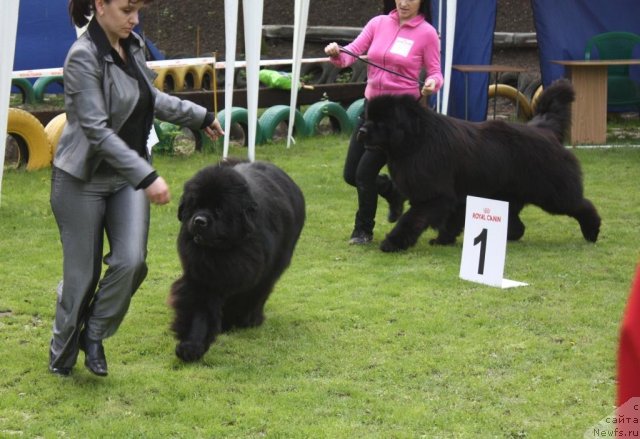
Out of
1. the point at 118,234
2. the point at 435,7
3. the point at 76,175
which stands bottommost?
the point at 118,234

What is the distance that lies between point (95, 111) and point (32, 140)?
6.96 meters

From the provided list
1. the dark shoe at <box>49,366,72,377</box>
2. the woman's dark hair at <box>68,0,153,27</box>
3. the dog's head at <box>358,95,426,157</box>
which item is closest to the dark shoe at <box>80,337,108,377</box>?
the dark shoe at <box>49,366,72,377</box>

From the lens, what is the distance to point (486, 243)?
7.05m

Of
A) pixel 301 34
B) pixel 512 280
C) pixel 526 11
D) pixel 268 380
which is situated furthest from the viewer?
pixel 526 11

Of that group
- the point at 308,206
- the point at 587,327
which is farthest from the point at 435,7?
the point at 587,327

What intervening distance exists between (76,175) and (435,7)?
9.78 m

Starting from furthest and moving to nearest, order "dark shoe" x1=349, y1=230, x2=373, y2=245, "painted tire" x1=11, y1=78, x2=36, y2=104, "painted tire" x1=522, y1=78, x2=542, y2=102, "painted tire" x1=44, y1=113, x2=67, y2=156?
"painted tire" x1=522, y1=78, x2=542, y2=102 < "painted tire" x1=11, y1=78, x2=36, y2=104 < "painted tire" x1=44, y1=113, x2=67, y2=156 < "dark shoe" x1=349, y1=230, x2=373, y2=245

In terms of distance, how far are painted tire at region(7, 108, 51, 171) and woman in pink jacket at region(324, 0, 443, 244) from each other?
13.5 feet

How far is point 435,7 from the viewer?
13547 millimetres

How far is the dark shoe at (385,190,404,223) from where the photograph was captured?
8.66 m

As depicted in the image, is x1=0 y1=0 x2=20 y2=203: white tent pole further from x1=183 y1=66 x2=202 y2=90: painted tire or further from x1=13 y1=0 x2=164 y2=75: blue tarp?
x1=13 y1=0 x2=164 y2=75: blue tarp

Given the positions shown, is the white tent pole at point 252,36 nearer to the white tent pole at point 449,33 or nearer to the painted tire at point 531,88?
the white tent pole at point 449,33

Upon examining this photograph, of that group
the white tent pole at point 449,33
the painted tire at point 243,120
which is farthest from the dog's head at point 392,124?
the painted tire at point 243,120

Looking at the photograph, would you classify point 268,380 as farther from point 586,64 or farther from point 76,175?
point 586,64
